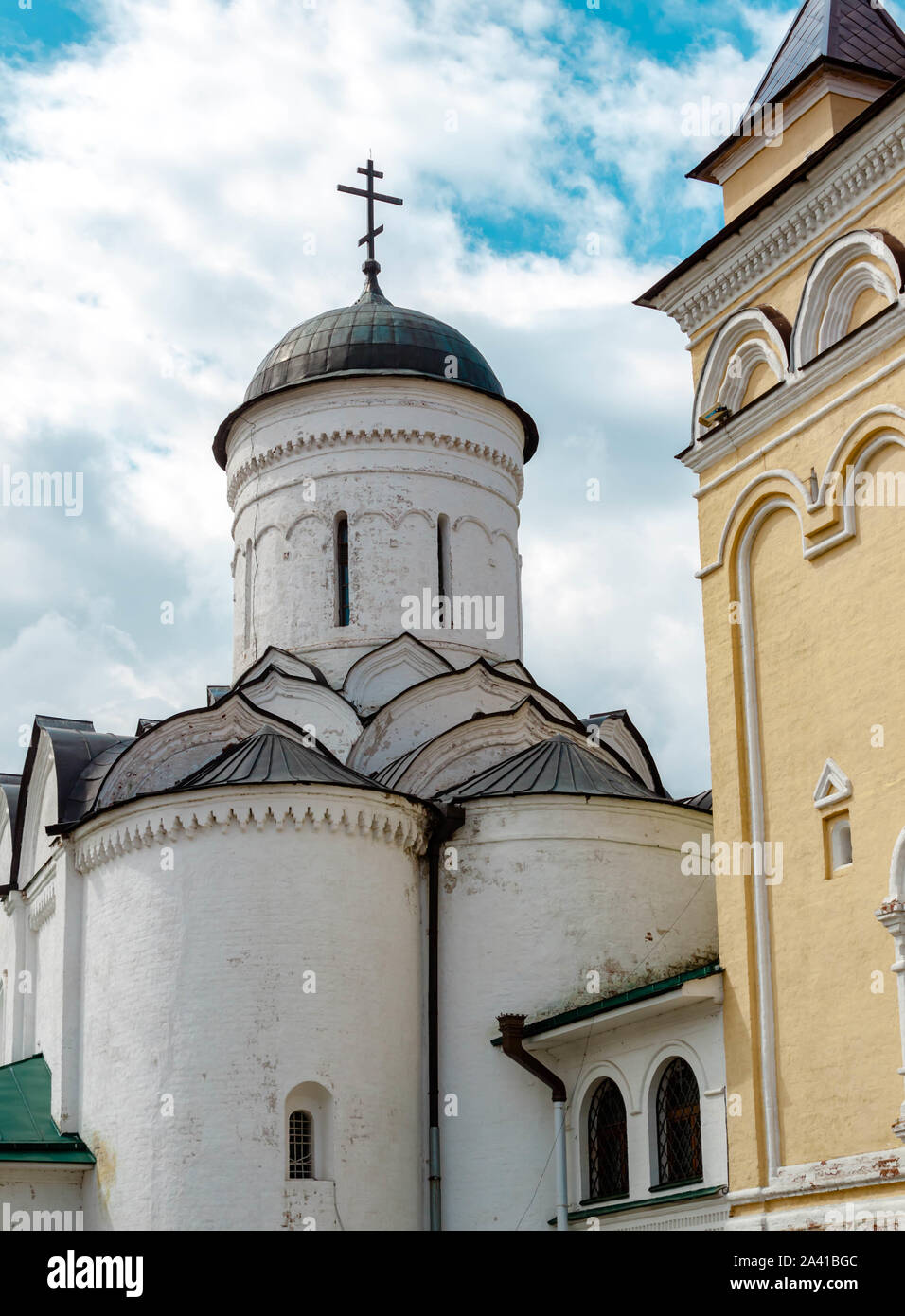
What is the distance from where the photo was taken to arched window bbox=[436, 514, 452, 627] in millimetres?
20645

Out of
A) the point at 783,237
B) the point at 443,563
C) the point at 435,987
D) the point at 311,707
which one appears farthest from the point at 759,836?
the point at 443,563

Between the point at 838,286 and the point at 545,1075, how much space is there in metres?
7.51

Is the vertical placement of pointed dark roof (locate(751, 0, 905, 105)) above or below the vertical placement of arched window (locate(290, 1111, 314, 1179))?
above

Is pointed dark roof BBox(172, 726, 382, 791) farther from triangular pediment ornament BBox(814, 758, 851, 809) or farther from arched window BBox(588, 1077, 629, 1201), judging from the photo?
triangular pediment ornament BBox(814, 758, 851, 809)

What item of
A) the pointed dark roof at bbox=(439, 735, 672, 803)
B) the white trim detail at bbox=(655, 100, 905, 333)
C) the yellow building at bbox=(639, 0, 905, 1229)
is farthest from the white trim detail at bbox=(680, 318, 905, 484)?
the pointed dark roof at bbox=(439, 735, 672, 803)

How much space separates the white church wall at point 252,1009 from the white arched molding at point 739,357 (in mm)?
4921

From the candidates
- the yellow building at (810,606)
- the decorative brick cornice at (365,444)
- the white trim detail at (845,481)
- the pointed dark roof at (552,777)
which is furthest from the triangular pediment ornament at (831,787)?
the decorative brick cornice at (365,444)

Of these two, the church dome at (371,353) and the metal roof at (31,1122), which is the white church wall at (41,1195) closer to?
the metal roof at (31,1122)

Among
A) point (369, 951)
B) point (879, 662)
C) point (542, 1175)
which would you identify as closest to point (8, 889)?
point (369, 951)

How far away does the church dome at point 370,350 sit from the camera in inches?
835

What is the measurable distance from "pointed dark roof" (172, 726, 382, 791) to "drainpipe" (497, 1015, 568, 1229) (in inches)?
99.7

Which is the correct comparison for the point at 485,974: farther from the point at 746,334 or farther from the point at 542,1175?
the point at 746,334

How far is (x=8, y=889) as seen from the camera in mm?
20062

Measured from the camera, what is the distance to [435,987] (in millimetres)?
16703
